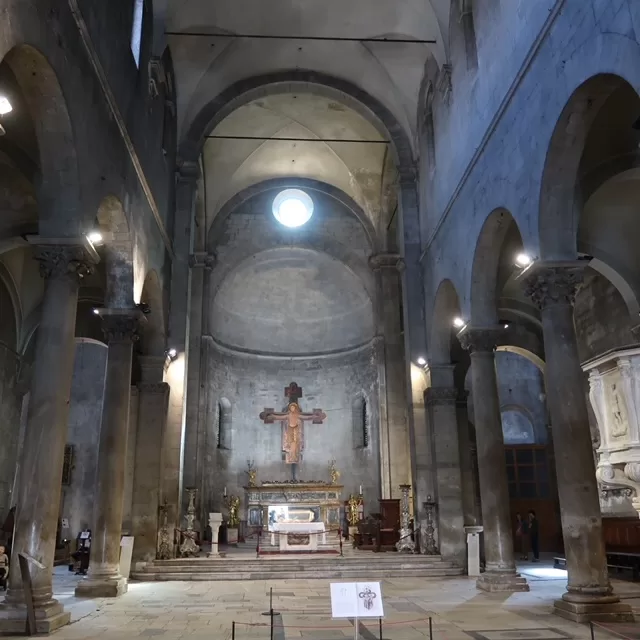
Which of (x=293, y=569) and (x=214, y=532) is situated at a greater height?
(x=214, y=532)

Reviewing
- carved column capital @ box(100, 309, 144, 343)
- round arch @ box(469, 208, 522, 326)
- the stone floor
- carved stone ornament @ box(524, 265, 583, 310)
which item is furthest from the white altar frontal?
carved stone ornament @ box(524, 265, 583, 310)

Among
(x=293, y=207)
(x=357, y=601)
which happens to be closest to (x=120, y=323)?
(x=357, y=601)

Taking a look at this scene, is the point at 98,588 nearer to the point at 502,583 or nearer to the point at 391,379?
the point at 502,583

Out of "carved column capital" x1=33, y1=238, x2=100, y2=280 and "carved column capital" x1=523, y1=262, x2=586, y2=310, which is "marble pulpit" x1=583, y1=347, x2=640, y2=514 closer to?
"carved column capital" x1=523, y1=262, x2=586, y2=310

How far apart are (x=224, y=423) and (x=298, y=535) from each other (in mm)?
8773

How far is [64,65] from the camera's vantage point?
29.4ft

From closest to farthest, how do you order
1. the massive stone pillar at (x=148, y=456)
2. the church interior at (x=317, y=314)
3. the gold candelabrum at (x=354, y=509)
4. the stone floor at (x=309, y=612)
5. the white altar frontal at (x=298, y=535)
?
the stone floor at (x=309, y=612) → the church interior at (x=317, y=314) → the massive stone pillar at (x=148, y=456) → the white altar frontal at (x=298, y=535) → the gold candelabrum at (x=354, y=509)

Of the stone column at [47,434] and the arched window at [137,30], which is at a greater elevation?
the arched window at [137,30]

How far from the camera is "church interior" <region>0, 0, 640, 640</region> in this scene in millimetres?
9227

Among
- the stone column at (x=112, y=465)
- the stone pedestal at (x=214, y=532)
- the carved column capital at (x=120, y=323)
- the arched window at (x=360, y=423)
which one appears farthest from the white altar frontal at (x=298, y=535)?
the arched window at (x=360, y=423)

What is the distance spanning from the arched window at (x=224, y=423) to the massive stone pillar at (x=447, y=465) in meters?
10.8

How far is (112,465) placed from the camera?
12789mm

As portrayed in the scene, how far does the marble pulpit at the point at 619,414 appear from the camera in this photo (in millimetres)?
10570

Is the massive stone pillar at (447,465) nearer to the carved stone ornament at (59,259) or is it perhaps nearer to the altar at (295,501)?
the altar at (295,501)
